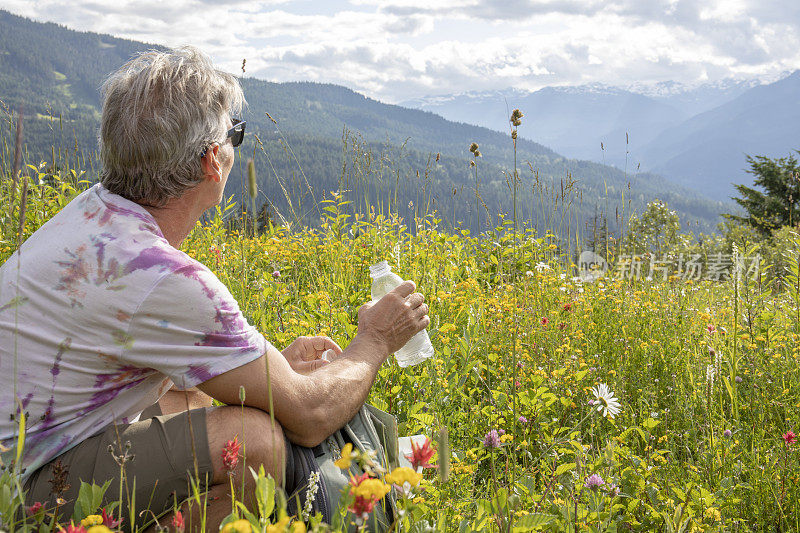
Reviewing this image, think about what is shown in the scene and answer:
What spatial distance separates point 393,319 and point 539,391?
0.59 meters

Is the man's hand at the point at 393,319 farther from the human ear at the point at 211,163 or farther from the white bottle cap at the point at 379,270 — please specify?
the human ear at the point at 211,163

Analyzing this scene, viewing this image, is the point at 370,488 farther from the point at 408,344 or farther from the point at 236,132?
the point at 408,344

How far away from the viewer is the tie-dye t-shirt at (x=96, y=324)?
1479mm

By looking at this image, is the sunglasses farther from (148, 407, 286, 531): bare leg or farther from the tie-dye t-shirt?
(148, 407, 286, 531): bare leg

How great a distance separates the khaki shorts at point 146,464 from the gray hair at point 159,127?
0.68 m

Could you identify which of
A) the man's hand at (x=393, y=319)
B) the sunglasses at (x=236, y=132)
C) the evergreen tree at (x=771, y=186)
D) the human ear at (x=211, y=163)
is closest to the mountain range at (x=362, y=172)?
A: the sunglasses at (x=236, y=132)

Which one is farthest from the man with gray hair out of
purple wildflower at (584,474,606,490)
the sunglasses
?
purple wildflower at (584,474,606,490)

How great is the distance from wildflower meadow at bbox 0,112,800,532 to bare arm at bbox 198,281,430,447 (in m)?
0.23

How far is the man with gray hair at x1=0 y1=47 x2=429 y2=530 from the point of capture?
1.49 m

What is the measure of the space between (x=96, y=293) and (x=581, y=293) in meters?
3.19

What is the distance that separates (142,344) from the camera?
4.91 feet

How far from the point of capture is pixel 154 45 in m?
2.15

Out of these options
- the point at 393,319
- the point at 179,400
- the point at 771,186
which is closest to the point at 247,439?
the point at 393,319

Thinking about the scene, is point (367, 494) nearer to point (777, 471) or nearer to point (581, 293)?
point (777, 471)
